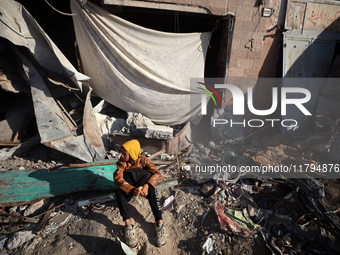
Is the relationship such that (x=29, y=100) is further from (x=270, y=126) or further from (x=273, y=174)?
(x=270, y=126)

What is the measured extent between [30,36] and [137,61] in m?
1.74

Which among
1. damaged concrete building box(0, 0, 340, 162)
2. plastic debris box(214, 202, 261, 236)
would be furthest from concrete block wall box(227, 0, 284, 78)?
plastic debris box(214, 202, 261, 236)

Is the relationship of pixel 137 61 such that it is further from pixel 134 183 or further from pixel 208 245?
pixel 208 245

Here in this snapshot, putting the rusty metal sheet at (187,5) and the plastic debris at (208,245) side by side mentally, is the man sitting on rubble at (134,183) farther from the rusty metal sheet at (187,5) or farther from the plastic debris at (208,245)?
the rusty metal sheet at (187,5)

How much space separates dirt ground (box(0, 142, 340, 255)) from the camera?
1.96m

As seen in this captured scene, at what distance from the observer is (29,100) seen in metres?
3.85

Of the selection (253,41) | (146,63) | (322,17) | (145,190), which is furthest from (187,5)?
(145,190)

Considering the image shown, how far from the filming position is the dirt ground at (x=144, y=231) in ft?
6.42

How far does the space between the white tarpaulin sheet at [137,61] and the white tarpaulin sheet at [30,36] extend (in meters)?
0.43

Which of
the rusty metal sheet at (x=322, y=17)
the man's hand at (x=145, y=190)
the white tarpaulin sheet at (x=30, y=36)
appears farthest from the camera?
the rusty metal sheet at (x=322, y=17)

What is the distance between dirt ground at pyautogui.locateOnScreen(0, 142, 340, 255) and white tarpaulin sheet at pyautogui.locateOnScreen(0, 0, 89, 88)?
219 cm

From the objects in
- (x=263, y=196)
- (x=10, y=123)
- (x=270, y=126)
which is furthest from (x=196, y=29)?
(x=10, y=123)

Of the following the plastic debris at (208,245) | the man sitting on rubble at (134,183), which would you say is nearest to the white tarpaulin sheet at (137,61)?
the man sitting on rubble at (134,183)

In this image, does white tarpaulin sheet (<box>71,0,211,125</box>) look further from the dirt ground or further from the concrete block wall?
the dirt ground
